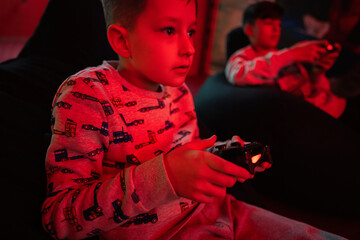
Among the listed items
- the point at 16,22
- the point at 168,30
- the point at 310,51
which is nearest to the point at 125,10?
the point at 168,30

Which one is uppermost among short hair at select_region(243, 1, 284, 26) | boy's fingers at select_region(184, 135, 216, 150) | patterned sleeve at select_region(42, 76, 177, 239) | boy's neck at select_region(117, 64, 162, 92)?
short hair at select_region(243, 1, 284, 26)

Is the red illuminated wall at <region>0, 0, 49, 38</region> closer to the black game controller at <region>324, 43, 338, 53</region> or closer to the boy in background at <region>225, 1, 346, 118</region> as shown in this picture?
the boy in background at <region>225, 1, 346, 118</region>

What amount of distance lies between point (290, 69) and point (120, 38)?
1.13 meters

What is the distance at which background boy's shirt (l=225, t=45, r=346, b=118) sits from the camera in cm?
134

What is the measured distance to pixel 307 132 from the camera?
3.36 ft

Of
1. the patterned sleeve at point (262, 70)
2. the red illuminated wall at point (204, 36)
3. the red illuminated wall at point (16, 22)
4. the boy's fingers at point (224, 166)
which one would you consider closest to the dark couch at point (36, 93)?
the red illuminated wall at point (16, 22)

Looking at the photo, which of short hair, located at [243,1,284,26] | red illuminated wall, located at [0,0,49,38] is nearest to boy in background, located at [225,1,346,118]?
short hair, located at [243,1,284,26]

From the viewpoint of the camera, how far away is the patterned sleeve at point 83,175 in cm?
48

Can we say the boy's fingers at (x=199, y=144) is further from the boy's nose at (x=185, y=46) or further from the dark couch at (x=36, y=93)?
the dark couch at (x=36, y=93)

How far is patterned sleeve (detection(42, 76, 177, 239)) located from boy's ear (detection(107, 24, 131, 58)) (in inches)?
4.7

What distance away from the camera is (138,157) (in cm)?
61

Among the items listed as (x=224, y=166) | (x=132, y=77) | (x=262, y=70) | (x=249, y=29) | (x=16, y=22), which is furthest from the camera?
(x=249, y=29)

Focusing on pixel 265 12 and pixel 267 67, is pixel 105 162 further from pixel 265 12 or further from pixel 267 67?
pixel 265 12

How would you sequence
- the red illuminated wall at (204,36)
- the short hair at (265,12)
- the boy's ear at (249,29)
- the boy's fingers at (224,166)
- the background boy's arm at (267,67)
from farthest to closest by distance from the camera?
the red illuminated wall at (204,36) < the boy's ear at (249,29) < the short hair at (265,12) < the background boy's arm at (267,67) < the boy's fingers at (224,166)
